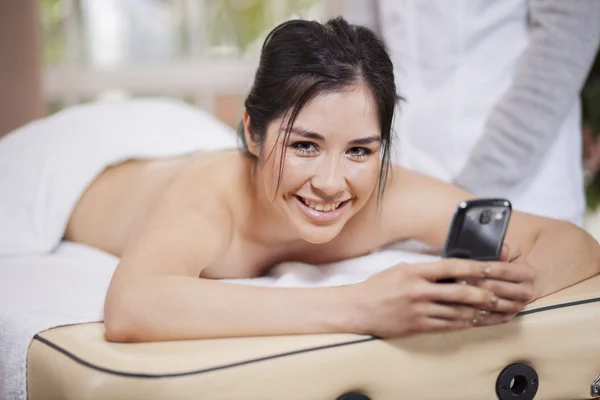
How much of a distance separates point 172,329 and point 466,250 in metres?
0.44

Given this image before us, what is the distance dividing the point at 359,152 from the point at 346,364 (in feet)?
1.24

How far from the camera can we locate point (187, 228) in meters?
1.29

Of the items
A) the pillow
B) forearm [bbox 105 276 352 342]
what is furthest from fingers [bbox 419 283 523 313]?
the pillow


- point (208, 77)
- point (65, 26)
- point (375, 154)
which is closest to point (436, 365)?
point (375, 154)

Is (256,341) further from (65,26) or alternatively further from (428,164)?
(65,26)

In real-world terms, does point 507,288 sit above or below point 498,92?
below

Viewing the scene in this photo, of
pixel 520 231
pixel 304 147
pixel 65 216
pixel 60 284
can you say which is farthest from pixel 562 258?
pixel 65 216

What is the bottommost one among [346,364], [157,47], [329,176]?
[346,364]

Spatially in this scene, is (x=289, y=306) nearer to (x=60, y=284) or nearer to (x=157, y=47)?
(x=60, y=284)

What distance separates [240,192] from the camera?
147 cm

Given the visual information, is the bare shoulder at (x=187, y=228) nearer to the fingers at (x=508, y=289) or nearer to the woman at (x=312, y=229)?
the woman at (x=312, y=229)

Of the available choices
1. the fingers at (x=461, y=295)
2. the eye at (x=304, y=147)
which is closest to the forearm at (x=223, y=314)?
the fingers at (x=461, y=295)

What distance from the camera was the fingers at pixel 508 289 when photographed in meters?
1.09

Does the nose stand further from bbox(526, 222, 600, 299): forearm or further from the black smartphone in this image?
bbox(526, 222, 600, 299): forearm
